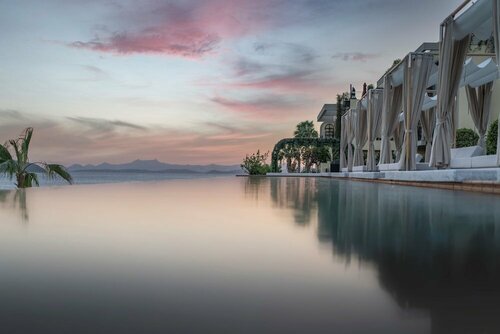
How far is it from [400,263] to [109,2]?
9207 millimetres

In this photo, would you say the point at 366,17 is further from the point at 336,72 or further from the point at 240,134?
the point at 240,134

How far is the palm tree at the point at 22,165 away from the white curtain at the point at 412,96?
7.07 m

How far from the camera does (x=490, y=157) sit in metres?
6.15

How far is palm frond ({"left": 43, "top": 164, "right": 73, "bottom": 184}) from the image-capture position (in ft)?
24.8

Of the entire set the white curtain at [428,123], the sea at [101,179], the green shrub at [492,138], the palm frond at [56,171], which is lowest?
the sea at [101,179]

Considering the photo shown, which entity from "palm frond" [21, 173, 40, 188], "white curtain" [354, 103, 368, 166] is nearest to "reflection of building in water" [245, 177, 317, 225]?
"palm frond" [21, 173, 40, 188]

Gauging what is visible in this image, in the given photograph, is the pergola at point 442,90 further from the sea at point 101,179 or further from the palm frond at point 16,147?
the palm frond at point 16,147

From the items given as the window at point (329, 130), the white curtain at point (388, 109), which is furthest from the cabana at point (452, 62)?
the window at point (329, 130)

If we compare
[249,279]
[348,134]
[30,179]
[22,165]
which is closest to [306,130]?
[348,134]

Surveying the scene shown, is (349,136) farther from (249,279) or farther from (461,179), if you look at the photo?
(249,279)

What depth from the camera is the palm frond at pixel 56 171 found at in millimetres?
7559

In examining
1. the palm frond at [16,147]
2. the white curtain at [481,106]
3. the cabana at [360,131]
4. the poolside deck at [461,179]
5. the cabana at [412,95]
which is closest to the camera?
the poolside deck at [461,179]

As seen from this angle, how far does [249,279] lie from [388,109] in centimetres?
1010

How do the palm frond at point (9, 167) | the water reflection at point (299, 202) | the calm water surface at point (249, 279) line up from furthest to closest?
1. the palm frond at point (9, 167)
2. the water reflection at point (299, 202)
3. the calm water surface at point (249, 279)
